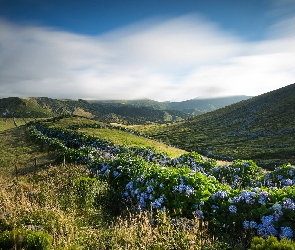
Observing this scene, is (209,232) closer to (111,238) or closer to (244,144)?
(111,238)

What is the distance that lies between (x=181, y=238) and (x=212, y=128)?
318ft

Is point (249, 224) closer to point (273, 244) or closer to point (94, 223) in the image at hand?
point (273, 244)

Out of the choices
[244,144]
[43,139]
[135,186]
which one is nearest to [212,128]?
[244,144]

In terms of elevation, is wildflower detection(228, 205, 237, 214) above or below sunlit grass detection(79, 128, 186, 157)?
above

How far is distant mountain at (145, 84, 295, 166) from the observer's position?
55944 mm

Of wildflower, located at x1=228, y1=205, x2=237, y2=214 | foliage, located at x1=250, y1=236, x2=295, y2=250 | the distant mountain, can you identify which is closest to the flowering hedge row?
wildflower, located at x1=228, y1=205, x2=237, y2=214

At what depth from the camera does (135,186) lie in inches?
413

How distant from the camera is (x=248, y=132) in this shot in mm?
82000

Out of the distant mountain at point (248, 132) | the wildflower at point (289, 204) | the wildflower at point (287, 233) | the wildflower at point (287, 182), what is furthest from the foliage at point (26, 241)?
the distant mountain at point (248, 132)

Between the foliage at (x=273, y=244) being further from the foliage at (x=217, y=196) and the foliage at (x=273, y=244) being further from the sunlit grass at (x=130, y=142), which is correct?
the sunlit grass at (x=130, y=142)

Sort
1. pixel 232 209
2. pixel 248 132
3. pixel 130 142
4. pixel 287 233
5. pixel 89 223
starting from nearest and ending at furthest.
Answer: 1. pixel 287 233
2. pixel 232 209
3. pixel 89 223
4. pixel 130 142
5. pixel 248 132

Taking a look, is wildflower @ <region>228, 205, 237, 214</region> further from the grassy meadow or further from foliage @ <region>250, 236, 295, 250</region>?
foliage @ <region>250, 236, 295, 250</region>

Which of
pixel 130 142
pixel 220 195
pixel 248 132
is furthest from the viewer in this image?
pixel 248 132

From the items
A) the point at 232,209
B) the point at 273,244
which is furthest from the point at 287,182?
the point at 273,244
